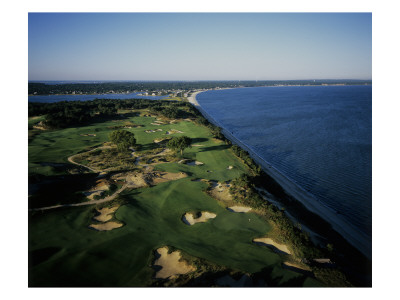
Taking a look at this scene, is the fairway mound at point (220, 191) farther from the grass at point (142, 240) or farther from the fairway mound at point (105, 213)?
the fairway mound at point (105, 213)

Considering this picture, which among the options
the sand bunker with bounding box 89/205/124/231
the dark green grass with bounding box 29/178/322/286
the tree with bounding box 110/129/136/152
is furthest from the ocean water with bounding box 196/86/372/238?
the tree with bounding box 110/129/136/152

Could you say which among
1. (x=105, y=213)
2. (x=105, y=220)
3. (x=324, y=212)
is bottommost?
(x=324, y=212)

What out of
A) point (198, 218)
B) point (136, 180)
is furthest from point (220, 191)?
point (136, 180)

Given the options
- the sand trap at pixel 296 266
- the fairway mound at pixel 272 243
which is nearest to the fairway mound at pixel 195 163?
the fairway mound at pixel 272 243

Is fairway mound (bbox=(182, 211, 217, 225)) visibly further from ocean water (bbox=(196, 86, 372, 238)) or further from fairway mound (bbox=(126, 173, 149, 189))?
ocean water (bbox=(196, 86, 372, 238))

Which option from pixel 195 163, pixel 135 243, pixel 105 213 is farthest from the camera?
pixel 195 163

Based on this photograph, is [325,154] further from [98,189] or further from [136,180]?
[98,189]
